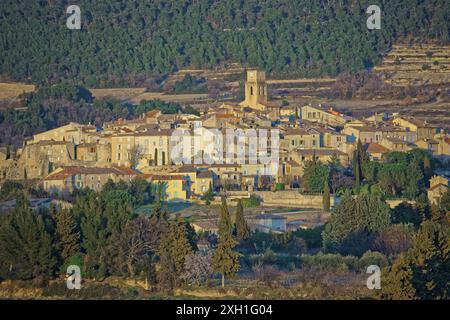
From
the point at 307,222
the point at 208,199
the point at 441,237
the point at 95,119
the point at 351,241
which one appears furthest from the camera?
the point at 95,119

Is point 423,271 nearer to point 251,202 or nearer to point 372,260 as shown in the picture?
point 372,260

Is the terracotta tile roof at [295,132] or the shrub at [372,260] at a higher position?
the terracotta tile roof at [295,132]

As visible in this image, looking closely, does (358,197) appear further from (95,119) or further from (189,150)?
(95,119)

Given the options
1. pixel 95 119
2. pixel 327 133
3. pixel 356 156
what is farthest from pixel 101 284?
pixel 95 119

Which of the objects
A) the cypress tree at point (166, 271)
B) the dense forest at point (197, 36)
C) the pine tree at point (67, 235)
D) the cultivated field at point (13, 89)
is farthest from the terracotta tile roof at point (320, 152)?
the dense forest at point (197, 36)

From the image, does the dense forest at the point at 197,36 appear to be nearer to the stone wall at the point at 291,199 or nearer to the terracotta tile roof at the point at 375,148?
the terracotta tile roof at the point at 375,148

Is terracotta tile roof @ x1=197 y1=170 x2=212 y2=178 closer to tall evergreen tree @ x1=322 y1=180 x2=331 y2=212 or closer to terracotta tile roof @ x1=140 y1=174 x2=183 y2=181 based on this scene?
terracotta tile roof @ x1=140 y1=174 x2=183 y2=181

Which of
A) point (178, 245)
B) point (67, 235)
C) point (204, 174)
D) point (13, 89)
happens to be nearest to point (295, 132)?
point (204, 174)
